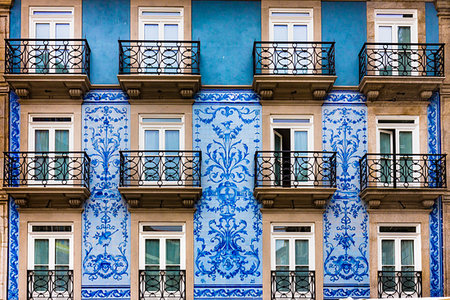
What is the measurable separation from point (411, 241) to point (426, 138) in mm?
2588

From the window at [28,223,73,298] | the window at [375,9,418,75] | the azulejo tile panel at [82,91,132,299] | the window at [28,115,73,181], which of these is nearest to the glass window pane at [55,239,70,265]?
the window at [28,223,73,298]

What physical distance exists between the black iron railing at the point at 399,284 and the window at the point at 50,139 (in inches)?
321

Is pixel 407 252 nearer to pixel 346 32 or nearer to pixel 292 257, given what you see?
pixel 292 257

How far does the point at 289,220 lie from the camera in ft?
70.0

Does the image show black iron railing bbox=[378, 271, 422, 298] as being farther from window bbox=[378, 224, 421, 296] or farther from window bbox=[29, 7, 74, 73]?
window bbox=[29, 7, 74, 73]

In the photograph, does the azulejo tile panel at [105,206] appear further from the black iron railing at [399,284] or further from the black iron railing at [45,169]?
the black iron railing at [399,284]

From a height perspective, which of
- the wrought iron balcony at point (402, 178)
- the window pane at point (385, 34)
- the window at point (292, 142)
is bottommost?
the wrought iron balcony at point (402, 178)

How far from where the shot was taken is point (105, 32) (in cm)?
2220

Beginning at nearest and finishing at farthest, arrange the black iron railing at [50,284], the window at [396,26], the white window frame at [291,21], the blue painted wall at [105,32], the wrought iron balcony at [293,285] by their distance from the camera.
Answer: the black iron railing at [50,284]
the wrought iron balcony at [293,285]
the blue painted wall at [105,32]
the white window frame at [291,21]
the window at [396,26]

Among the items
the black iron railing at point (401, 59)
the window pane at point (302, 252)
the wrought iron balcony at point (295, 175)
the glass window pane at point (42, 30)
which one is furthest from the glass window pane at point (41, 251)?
the black iron railing at point (401, 59)

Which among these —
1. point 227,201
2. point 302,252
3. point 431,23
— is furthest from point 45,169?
point 431,23

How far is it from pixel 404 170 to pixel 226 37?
5.54m

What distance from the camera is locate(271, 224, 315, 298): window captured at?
2102 centimetres

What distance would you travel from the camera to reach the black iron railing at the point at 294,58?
861 inches
